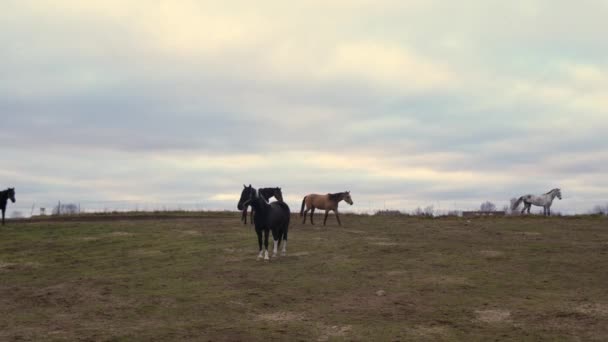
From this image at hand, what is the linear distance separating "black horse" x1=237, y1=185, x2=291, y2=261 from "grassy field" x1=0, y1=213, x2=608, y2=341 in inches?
→ 40.6

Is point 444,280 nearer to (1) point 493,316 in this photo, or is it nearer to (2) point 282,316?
(1) point 493,316

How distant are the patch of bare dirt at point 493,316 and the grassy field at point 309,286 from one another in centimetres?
5

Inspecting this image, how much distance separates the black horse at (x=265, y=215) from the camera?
2194 cm

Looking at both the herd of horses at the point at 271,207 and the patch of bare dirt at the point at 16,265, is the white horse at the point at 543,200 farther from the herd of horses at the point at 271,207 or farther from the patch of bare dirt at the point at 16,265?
the patch of bare dirt at the point at 16,265

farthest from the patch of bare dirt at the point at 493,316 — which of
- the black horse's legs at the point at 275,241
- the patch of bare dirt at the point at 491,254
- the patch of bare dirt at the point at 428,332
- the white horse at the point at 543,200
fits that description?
the white horse at the point at 543,200

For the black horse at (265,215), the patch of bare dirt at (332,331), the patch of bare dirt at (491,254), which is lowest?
the patch of bare dirt at (332,331)

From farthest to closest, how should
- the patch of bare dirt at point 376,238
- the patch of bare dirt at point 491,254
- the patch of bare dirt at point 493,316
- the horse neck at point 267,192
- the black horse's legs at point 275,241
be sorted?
1. the patch of bare dirt at point 376,238
2. the horse neck at point 267,192
3. the black horse's legs at point 275,241
4. the patch of bare dirt at point 491,254
5. the patch of bare dirt at point 493,316

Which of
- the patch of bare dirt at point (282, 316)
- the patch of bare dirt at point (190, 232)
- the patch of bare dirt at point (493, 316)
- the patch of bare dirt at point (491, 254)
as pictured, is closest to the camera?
the patch of bare dirt at point (493, 316)

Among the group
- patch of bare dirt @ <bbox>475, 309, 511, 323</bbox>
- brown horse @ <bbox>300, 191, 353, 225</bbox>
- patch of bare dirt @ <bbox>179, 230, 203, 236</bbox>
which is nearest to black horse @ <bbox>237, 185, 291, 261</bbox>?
patch of bare dirt @ <bbox>179, 230, 203, 236</bbox>

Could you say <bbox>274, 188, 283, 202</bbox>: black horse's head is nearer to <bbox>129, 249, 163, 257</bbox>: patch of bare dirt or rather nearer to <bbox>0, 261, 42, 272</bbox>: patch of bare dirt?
<bbox>129, 249, 163, 257</bbox>: patch of bare dirt

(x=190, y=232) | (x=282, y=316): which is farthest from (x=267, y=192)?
(x=282, y=316)

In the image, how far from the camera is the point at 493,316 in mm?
13945

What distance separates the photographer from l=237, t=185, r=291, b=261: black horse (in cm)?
2194

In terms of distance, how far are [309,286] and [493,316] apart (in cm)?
561
